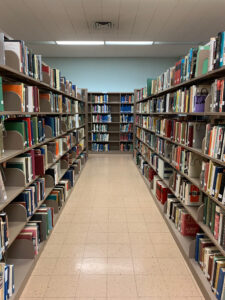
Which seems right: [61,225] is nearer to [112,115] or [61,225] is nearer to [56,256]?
[56,256]

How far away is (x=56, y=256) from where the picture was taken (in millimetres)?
2377

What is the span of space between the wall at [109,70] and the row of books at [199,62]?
4907mm

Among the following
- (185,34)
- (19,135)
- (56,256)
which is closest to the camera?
(19,135)

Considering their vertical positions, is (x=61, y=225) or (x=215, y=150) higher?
(x=215, y=150)

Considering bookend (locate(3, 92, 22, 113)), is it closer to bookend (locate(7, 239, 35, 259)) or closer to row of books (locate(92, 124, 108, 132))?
bookend (locate(7, 239, 35, 259))

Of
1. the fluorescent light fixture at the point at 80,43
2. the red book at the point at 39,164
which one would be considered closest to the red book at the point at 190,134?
the red book at the point at 39,164

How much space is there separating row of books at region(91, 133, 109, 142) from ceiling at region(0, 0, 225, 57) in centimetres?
288

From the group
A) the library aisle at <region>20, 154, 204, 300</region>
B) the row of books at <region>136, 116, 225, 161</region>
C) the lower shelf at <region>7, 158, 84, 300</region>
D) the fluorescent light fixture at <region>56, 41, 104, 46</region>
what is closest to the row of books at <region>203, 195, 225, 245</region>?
the row of books at <region>136, 116, 225, 161</region>

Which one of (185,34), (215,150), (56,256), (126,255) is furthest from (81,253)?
(185,34)

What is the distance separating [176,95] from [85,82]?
588 cm

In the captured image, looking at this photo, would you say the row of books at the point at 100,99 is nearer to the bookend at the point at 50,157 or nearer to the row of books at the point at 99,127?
the row of books at the point at 99,127

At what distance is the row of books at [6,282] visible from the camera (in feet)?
5.14

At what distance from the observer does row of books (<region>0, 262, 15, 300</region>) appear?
61.7 inches

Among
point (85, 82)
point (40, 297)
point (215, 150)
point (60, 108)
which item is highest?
point (85, 82)
